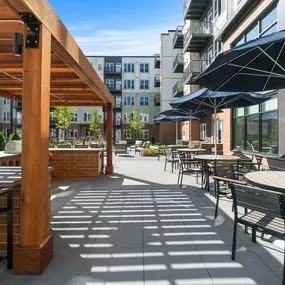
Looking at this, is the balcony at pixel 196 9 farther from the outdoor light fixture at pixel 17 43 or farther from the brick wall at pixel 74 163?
the outdoor light fixture at pixel 17 43

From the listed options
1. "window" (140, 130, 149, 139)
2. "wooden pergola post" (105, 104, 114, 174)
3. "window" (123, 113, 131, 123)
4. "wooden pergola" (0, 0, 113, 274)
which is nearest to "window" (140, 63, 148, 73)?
"window" (123, 113, 131, 123)

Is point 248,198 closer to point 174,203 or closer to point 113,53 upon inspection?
point 174,203

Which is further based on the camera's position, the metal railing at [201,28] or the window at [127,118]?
the window at [127,118]

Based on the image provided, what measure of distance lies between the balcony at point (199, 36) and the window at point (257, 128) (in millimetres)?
8057

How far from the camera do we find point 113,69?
135ft

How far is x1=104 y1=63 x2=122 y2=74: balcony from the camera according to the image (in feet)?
135

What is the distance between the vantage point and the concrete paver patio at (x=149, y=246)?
2.56 m

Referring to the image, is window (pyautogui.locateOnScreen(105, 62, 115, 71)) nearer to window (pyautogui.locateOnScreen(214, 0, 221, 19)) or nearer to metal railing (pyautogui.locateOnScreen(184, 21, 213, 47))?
metal railing (pyautogui.locateOnScreen(184, 21, 213, 47))

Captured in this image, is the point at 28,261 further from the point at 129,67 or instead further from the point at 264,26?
the point at 129,67

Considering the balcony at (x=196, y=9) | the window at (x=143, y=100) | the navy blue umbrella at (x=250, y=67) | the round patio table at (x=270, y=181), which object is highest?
the balcony at (x=196, y=9)

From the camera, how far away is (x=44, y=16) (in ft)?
8.75

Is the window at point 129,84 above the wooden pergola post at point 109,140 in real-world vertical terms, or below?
above

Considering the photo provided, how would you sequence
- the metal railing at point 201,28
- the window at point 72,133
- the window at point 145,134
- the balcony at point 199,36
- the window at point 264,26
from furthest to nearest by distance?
1. the window at point 72,133
2. the window at point 145,134
3. the balcony at point 199,36
4. the metal railing at point 201,28
5. the window at point 264,26

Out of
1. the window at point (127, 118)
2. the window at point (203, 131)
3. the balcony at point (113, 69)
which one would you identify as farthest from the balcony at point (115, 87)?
the window at point (203, 131)
